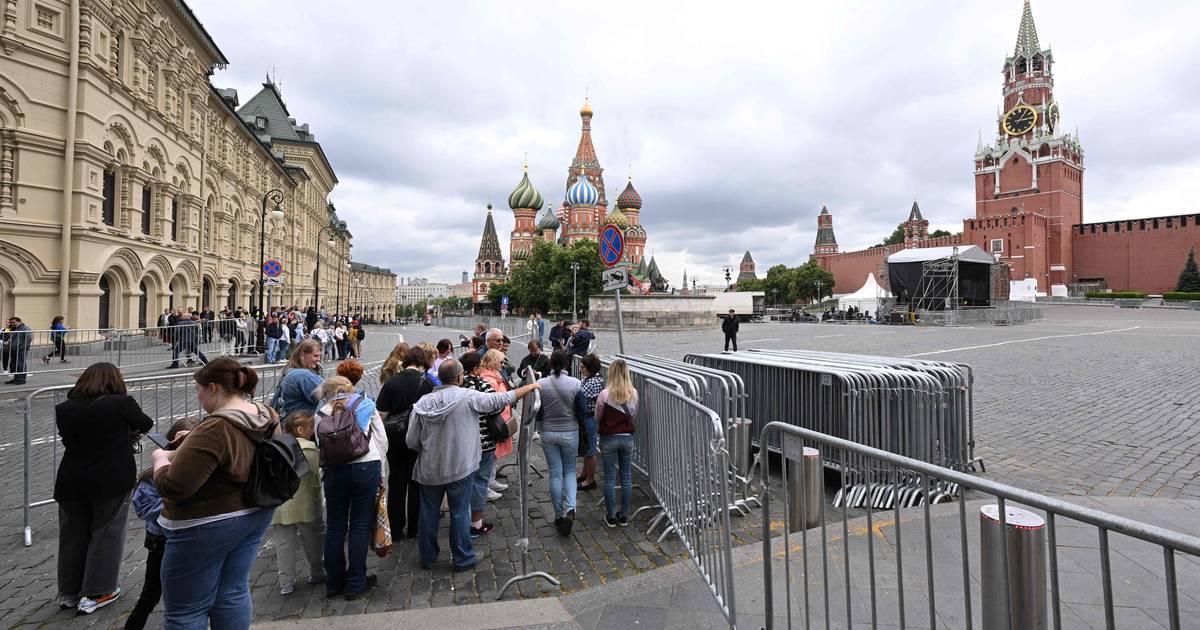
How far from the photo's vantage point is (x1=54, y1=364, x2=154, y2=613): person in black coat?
3508mm

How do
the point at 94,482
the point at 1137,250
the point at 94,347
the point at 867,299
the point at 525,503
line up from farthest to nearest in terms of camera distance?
the point at 1137,250, the point at 867,299, the point at 94,347, the point at 525,503, the point at 94,482

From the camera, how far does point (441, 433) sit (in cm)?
414

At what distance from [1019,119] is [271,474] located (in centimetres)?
10091

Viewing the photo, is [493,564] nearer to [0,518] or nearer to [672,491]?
[672,491]

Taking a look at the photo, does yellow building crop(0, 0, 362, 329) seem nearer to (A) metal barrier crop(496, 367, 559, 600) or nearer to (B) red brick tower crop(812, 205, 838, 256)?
(A) metal barrier crop(496, 367, 559, 600)

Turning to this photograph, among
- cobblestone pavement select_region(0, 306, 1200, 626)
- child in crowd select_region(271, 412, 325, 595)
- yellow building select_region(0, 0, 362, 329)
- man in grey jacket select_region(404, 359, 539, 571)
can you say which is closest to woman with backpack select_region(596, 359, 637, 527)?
cobblestone pavement select_region(0, 306, 1200, 626)

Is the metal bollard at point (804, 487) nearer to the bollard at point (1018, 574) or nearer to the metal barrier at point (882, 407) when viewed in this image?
the bollard at point (1018, 574)

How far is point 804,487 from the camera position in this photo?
2.95 meters

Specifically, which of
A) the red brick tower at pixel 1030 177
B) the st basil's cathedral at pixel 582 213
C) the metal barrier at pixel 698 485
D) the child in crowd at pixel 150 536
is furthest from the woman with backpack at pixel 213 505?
the red brick tower at pixel 1030 177

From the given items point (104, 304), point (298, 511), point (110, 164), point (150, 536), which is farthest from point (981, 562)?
point (110, 164)

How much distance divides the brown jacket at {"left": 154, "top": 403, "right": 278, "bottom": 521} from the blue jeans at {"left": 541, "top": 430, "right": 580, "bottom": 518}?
255 cm

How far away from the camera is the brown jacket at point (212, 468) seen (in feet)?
8.36

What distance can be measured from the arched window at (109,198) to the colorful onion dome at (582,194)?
6340 cm

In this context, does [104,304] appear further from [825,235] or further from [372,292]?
[825,235]
